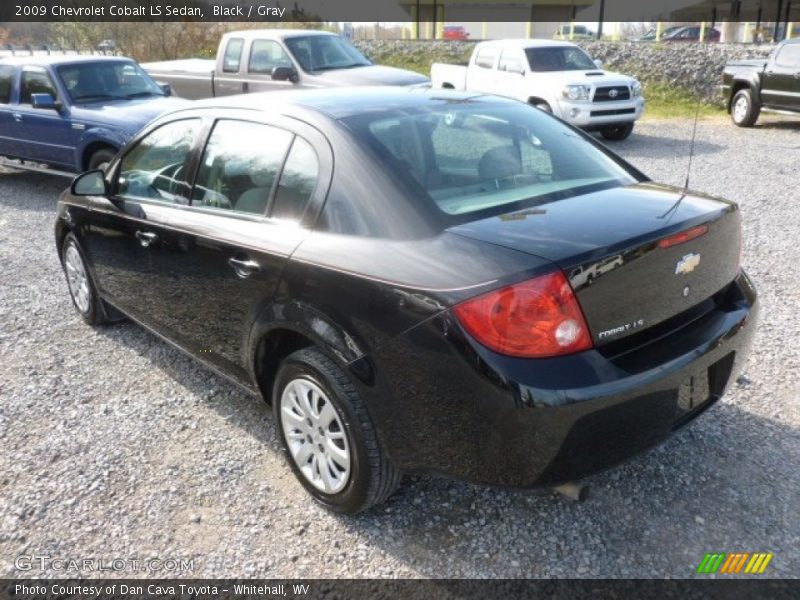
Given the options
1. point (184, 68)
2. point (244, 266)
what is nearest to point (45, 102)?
point (184, 68)

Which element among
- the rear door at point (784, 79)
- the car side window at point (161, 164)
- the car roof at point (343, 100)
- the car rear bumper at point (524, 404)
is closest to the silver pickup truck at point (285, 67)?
the car side window at point (161, 164)

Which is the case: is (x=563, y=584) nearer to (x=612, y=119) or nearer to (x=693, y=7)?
(x=612, y=119)

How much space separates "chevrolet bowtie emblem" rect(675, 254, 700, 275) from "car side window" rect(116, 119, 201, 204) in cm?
233

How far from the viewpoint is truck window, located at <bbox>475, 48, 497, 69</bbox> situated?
1353 centimetres

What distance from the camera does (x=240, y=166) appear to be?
3211 millimetres

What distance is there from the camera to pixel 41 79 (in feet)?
29.8

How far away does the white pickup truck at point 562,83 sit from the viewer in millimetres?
12000

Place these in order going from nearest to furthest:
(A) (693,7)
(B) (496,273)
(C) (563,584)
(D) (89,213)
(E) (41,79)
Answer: (B) (496,273) < (C) (563,584) < (D) (89,213) < (E) (41,79) < (A) (693,7)

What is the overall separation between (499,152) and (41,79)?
8.24m

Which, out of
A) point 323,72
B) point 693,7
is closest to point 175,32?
point 323,72

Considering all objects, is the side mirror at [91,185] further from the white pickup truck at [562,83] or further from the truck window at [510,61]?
the truck window at [510,61]

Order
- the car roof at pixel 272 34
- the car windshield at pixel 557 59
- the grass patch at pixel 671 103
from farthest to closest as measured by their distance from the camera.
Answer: the grass patch at pixel 671 103
the car windshield at pixel 557 59
the car roof at pixel 272 34

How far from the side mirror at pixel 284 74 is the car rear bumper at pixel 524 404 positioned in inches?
345

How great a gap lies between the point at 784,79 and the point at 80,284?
13.4 meters
